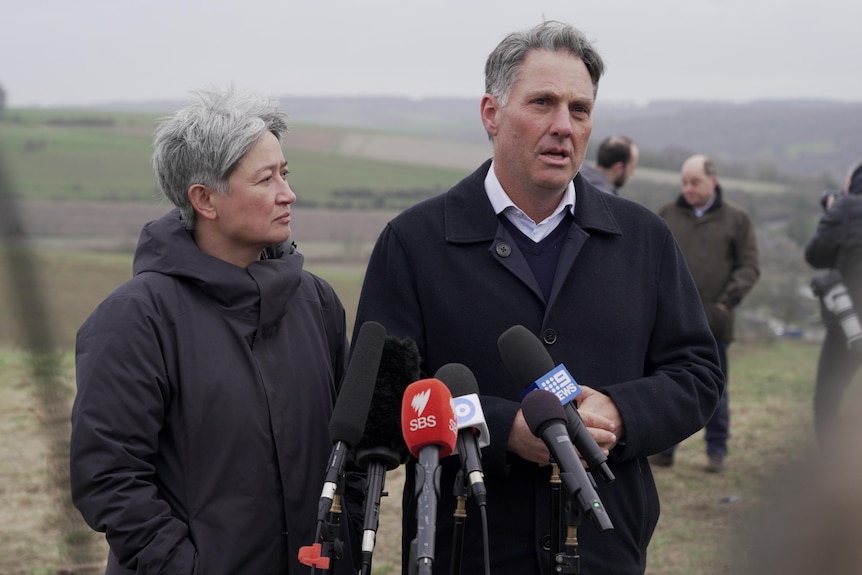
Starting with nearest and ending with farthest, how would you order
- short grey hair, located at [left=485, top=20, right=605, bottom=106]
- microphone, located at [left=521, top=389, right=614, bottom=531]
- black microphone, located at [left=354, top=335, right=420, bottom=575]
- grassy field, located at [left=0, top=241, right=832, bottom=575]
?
microphone, located at [left=521, top=389, right=614, bottom=531], black microphone, located at [left=354, top=335, right=420, bottom=575], grassy field, located at [left=0, top=241, right=832, bottom=575], short grey hair, located at [left=485, top=20, right=605, bottom=106]

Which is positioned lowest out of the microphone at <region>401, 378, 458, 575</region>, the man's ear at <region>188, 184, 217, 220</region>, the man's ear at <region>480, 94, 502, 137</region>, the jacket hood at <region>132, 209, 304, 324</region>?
the microphone at <region>401, 378, 458, 575</region>

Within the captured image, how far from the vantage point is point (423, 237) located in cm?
300

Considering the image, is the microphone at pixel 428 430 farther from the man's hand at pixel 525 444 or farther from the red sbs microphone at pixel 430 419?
the man's hand at pixel 525 444

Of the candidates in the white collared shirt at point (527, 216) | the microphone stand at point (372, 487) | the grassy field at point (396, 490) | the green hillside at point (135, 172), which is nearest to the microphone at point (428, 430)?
the microphone stand at point (372, 487)

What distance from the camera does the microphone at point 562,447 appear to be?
2.09 meters

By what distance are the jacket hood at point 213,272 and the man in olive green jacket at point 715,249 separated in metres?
6.02

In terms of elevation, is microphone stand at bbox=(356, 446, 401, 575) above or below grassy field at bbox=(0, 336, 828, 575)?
above

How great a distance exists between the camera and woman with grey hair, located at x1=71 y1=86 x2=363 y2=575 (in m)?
2.64

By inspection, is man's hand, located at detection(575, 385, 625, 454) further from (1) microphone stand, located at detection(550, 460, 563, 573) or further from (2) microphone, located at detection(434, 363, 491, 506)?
(2) microphone, located at detection(434, 363, 491, 506)

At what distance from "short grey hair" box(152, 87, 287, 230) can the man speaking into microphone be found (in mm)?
477

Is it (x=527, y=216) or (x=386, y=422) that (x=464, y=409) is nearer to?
(x=386, y=422)

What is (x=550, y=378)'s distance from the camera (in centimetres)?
239

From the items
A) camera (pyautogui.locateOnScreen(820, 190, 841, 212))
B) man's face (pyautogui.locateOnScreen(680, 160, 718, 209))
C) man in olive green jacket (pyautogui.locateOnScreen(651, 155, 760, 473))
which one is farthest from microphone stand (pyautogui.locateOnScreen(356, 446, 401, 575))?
man's face (pyautogui.locateOnScreen(680, 160, 718, 209))

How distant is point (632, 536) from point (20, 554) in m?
4.81
